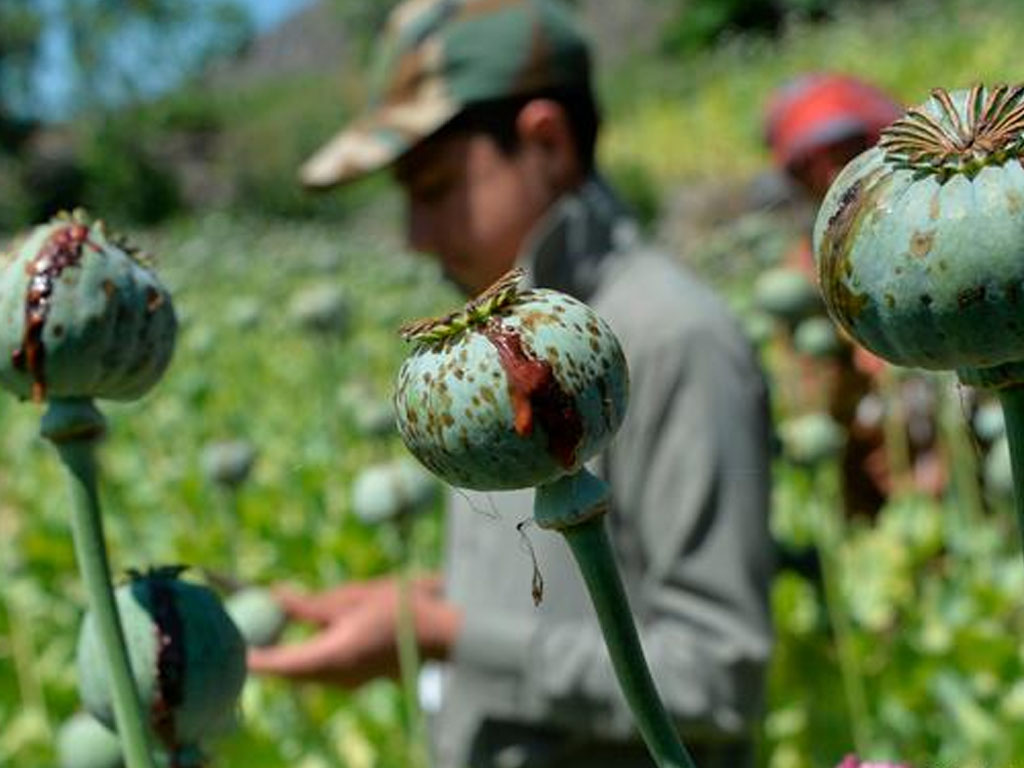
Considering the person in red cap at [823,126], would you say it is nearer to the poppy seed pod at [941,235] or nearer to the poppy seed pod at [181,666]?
the poppy seed pod at [181,666]

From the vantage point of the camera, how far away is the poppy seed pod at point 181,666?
0.47m

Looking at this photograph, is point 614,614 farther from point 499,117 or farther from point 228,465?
point 228,465

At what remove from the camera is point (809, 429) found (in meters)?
1.64

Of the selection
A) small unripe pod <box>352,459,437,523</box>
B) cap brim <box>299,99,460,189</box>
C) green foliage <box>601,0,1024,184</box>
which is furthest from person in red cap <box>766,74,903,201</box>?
green foliage <box>601,0,1024,184</box>

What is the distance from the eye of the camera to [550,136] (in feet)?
4.63

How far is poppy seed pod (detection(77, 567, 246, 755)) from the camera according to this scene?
1.54 feet

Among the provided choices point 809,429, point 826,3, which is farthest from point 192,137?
point 809,429

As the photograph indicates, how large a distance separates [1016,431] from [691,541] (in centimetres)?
101

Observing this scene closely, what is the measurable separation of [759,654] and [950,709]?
16.7 inches

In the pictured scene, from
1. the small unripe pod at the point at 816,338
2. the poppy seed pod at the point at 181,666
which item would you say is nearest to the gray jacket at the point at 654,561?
the small unripe pod at the point at 816,338

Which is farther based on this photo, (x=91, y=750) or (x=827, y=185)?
(x=827, y=185)

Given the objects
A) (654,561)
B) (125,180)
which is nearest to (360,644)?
(654,561)

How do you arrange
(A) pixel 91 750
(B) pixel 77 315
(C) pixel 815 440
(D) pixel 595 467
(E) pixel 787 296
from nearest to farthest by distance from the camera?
(B) pixel 77 315 → (A) pixel 91 750 → (D) pixel 595 467 → (C) pixel 815 440 → (E) pixel 787 296

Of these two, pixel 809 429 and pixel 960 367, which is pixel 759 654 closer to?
pixel 809 429
